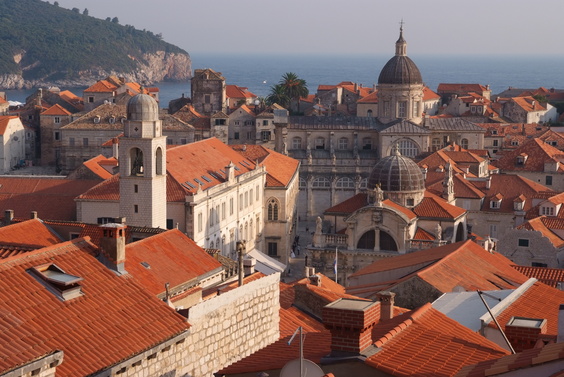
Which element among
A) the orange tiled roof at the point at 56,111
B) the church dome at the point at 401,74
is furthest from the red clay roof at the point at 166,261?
the orange tiled roof at the point at 56,111

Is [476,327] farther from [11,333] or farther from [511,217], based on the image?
[511,217]

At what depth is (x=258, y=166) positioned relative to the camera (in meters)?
68.2

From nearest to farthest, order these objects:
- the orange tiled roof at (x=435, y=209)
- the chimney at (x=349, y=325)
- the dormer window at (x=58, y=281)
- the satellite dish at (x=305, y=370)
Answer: the satellite dish at (x=305, y=370) < the chimney at (x=349, y=325) < the dormer window at (x=58, y=281) < the orange tiled roof at (x=435, y=209)

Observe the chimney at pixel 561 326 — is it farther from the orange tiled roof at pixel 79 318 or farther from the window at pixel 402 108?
the window at pixel 402 108

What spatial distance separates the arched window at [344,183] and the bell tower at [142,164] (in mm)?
33980

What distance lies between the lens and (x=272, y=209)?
225 feet

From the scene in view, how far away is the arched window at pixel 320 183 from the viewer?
271 ft

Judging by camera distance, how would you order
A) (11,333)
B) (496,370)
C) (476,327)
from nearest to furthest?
(496,370)
(11,333)
(476,327)

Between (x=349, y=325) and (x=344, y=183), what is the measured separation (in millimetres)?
67046

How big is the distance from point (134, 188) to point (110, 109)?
47.7 meters

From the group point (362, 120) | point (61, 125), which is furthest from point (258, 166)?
point (61, 125)

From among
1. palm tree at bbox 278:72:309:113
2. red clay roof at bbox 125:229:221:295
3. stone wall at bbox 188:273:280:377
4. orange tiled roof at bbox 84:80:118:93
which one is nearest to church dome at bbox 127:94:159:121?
red clay roof at bbox 125:229:221:295

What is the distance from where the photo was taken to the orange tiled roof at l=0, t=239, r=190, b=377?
57.3ft

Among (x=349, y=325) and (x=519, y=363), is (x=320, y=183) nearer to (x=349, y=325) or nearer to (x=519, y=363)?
(x=349, y=325)
